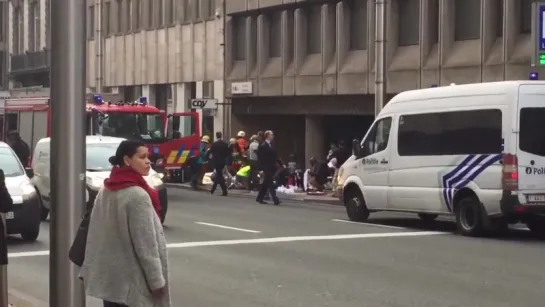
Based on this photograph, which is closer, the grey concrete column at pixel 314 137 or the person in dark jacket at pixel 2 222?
the person in dark jacket at pixel 2 222

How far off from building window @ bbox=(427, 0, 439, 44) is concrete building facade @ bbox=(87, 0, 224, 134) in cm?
1210

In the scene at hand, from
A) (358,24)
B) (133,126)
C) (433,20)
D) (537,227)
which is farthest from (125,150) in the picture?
(358,24)

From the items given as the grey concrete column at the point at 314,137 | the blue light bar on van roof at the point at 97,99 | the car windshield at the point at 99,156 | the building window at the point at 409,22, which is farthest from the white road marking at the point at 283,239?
the grey concrete column at the point at 314,137

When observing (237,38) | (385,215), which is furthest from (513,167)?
(237,38)

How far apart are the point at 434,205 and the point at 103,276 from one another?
38.8 ft

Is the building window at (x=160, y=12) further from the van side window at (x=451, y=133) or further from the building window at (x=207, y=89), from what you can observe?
the van side window at (x=451, y=133)

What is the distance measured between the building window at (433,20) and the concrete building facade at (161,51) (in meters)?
12.1

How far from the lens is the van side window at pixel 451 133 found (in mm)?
16219

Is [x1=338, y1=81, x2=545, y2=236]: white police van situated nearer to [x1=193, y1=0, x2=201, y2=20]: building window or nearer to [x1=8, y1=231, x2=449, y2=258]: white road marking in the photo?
[x1=8, y1=231, x2=449, y2=258]: white road marking

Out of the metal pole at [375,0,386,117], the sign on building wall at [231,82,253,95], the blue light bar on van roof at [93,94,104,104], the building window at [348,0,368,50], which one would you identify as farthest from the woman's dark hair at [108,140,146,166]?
the sign on building wall at [231,82,253,95]

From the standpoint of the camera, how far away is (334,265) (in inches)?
510

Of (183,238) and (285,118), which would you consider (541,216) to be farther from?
(285,118)

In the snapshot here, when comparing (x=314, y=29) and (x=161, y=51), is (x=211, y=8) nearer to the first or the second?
(x=161, y=51)

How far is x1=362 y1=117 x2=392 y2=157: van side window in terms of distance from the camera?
1881cm
